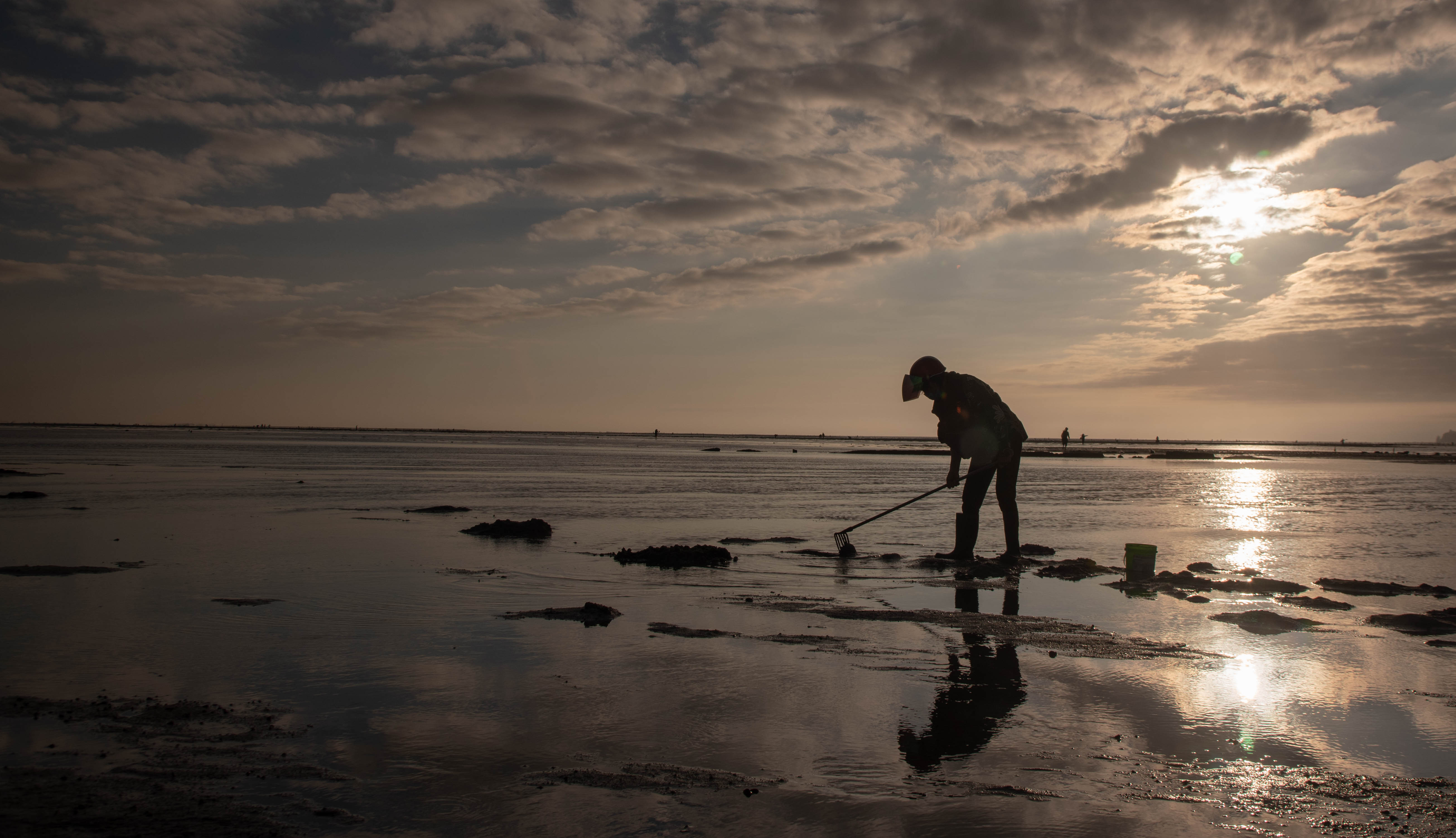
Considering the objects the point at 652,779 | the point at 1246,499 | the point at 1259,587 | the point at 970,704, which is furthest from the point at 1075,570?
the point at 1246,499

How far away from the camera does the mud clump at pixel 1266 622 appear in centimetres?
715

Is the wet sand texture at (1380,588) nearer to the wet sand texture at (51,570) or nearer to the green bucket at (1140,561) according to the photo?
the green bucket at (1140,561)

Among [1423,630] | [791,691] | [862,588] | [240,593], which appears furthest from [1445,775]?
[240,593]

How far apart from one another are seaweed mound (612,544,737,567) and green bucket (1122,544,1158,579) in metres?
4.78

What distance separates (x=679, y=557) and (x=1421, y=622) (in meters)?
7.51

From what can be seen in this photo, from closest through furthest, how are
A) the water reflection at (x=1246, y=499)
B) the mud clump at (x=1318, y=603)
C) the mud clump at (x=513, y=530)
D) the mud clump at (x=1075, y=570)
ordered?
1. the mud clump at (x=1318, y=603)
2. the mud clump at (x=1075, y=570)
3. the mud clump at (x=513, y=530)
4. the water reflection at (x=1246, y=499)

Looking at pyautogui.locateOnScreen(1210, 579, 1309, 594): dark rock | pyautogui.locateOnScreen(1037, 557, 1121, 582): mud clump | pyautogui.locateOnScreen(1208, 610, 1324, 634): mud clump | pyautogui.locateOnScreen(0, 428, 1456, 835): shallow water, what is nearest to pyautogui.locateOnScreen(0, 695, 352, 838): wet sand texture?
pyautogui.locateOnScreen(0, 428, 1456, 835): shallow water

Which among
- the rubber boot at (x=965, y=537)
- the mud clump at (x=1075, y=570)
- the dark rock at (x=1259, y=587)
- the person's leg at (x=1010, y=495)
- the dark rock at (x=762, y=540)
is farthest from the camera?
the dark rock at (x=762, y=540)

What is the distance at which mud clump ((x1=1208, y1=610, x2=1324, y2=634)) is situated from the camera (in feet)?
23.5

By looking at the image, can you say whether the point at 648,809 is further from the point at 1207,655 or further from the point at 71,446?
the point at 71,446

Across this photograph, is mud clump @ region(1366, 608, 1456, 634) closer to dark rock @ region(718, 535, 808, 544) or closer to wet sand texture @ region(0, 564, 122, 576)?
dark rock @ region(718, 535, 808, 544)

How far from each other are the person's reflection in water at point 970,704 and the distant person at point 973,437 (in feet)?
14.8

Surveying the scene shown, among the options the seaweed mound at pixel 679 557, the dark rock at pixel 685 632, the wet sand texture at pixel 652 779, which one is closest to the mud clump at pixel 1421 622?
the dark rock at pixel 685 632

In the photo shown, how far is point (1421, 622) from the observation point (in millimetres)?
7293
